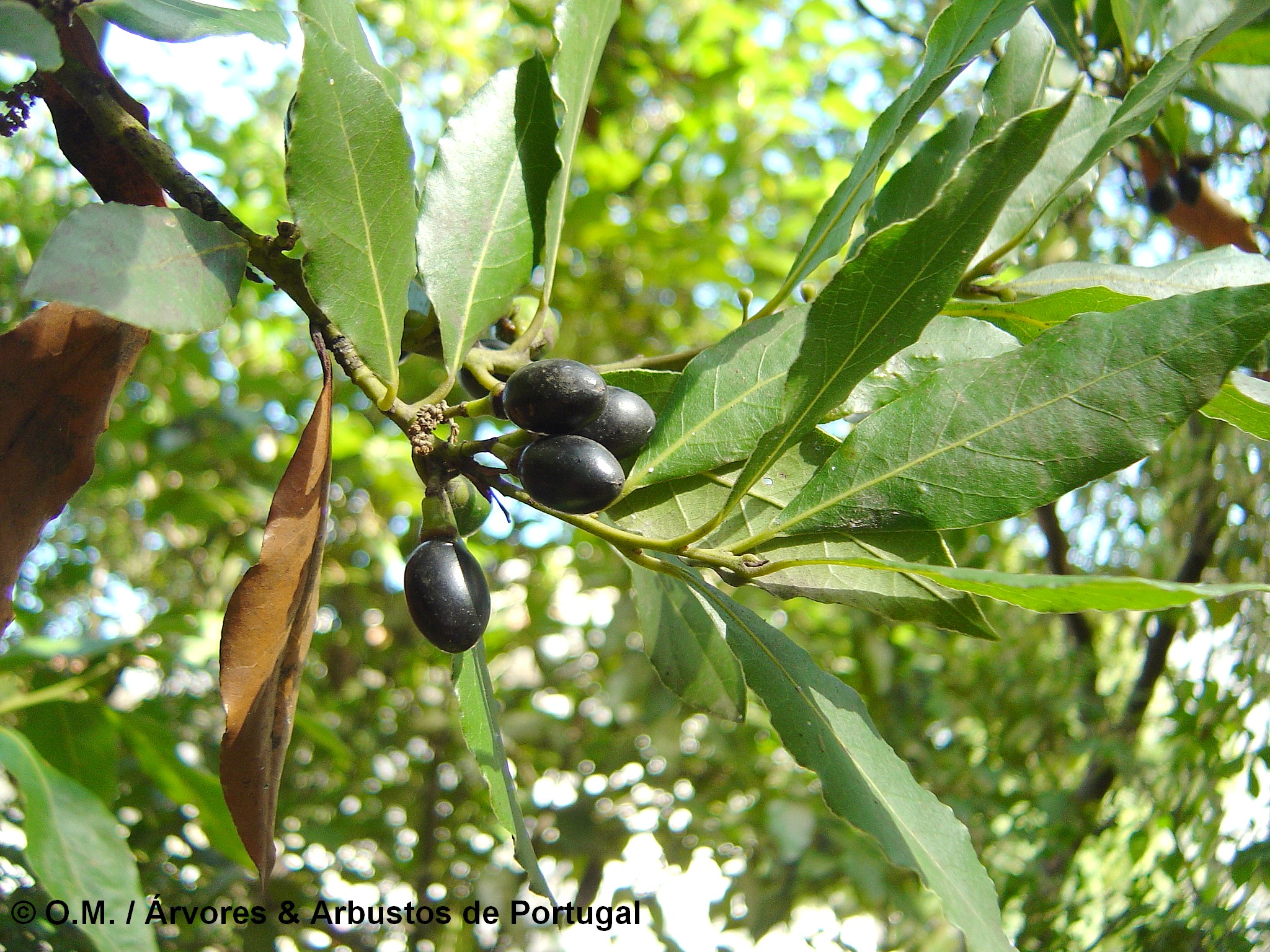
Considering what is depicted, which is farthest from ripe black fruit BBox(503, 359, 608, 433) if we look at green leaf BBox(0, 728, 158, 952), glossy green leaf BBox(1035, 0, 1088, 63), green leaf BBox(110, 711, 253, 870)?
green leaf BBox(110, 711, 253, 870)

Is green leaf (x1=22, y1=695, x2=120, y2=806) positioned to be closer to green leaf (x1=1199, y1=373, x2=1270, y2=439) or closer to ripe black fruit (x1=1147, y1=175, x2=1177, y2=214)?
green leaf (x1=1199, y1=373, x2=1270, y2=439)

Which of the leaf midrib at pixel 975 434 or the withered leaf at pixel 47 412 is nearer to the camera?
the leaf midrib at pixel 975 434

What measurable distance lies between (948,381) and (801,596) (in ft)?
0.47

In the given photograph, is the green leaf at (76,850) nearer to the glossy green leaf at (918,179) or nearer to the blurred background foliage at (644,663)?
the blurred background foliage at (644,663)

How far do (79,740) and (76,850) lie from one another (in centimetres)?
33

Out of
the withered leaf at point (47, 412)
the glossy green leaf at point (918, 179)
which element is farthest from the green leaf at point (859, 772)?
the withered leaf at point (47, 412)

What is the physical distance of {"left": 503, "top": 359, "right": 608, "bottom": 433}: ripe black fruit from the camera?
0.51 metres

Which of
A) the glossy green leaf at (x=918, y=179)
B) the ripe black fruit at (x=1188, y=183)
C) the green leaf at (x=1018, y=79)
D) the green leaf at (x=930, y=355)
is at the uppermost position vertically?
the ripe black fruit at (x=1188, y=183)

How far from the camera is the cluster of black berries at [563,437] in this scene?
0.50m

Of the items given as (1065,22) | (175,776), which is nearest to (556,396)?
(1065,22)

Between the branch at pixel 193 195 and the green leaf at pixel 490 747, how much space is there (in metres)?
0.17

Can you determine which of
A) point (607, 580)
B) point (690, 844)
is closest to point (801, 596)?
point (690, 844)

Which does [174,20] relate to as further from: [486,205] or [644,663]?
[644,663]

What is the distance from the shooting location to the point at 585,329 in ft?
7.26
